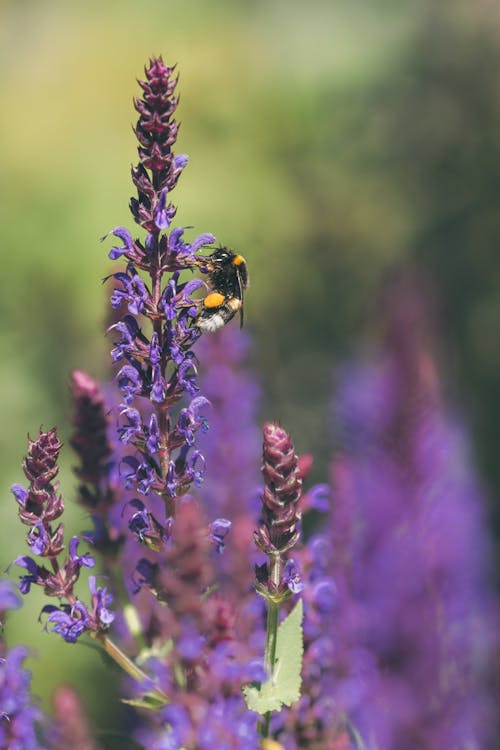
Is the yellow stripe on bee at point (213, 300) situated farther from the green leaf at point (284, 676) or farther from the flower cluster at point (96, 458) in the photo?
the green leaf at point (284, 676)

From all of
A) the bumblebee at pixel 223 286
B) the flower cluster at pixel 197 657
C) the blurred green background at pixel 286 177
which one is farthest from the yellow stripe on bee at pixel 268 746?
the blurred green background at pixel 286 177

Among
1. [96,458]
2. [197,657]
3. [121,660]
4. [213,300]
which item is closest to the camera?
[197,657]

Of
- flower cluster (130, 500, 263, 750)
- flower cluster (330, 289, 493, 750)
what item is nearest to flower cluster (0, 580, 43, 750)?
flower cluster (130, 500, 263, 750)

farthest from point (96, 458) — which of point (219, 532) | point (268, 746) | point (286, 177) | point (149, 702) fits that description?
point (286, 177)

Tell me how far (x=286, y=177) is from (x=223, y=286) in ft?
9.72

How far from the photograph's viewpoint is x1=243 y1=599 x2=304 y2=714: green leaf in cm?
107

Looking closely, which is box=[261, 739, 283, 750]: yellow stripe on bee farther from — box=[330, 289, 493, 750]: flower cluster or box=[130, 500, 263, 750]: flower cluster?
box=[330, 289, 493, 750]: flower cluster

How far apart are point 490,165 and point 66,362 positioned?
71.6 inches

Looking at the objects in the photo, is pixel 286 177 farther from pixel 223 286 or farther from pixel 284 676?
pixel 284 676

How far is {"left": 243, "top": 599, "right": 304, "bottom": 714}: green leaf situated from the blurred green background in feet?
6.23

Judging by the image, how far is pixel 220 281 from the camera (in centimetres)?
170

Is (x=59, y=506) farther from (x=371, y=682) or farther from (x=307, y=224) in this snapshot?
(x=307, y=224)

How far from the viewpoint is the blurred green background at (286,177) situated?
371cm

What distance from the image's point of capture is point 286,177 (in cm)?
456
